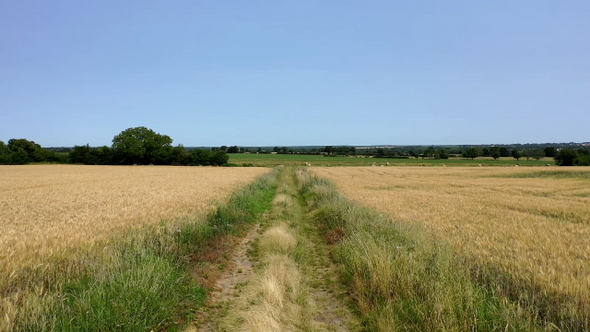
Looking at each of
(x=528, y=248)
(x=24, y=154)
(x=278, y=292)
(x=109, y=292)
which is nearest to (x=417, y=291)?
(x=278, y=292)

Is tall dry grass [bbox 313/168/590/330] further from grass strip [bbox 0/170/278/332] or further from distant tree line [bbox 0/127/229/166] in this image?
distant tree line [bbox 0/127/229/166]

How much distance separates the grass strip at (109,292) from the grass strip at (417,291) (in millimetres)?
3330

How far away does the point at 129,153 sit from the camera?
71812mm

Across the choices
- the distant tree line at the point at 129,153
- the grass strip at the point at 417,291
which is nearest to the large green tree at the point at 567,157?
the distant tree line at the point at 129,153

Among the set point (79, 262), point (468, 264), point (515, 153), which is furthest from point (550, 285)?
point (515, 153)

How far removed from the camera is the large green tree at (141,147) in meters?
71.8

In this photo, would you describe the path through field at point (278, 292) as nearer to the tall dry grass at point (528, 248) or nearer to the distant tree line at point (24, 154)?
the tall dry grass at point (528, 248)

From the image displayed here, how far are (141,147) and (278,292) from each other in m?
76.4

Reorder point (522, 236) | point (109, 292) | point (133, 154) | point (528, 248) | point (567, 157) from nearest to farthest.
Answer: point (109, 292) → point (528, 248) → point (522, 236) → point (133, 154) → point (567, 157)

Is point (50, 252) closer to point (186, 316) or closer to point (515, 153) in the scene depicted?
point (186, 316)

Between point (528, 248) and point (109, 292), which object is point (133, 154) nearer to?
point (109, 292)

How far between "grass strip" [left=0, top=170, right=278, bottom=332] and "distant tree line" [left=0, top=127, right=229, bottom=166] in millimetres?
71993

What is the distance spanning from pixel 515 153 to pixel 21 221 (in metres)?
128

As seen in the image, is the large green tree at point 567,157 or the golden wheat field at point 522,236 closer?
the golden wheat field at point 522,236
